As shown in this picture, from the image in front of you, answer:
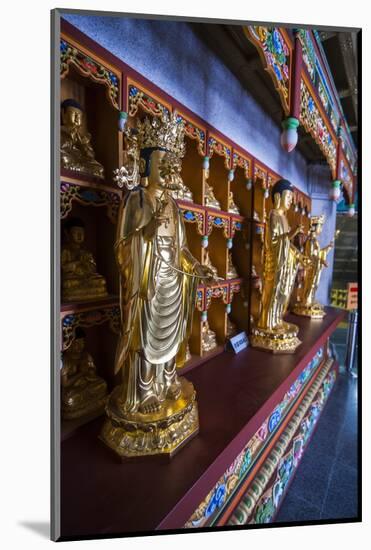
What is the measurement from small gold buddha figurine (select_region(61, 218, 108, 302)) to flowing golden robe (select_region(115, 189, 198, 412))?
190 millimetres

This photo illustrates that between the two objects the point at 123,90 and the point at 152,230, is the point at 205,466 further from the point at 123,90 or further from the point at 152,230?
the point at 123,90

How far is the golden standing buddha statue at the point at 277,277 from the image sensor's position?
5.55 feet

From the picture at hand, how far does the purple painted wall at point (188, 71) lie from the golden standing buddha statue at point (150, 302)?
40 centimetres

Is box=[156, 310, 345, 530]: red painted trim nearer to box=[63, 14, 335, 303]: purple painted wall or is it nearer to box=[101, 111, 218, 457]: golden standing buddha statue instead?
box=[101, 111, 218, 457]: golden standing buddha statue

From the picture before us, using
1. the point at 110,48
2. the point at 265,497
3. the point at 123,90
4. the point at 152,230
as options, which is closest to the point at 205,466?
the point at 265,497

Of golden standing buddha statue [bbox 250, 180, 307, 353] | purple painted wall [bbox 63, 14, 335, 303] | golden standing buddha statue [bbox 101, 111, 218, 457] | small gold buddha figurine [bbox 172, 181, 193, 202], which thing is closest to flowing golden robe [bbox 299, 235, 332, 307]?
golden standing buddha statue [bbox 250, 180, 307, 353]

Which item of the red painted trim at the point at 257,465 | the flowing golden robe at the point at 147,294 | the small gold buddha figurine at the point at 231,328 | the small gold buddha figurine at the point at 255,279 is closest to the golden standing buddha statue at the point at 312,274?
the small gold buddha figurine at the point at 255,279

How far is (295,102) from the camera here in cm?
124

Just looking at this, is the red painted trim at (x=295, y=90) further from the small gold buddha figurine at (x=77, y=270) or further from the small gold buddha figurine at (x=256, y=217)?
the small gold buddha figurine at (x=77, y=270)

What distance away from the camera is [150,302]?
31.3 inches

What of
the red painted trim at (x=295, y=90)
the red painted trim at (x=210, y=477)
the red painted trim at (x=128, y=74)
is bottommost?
the red painted trim at (x=210, y=477)

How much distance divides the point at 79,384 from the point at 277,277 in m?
1.34

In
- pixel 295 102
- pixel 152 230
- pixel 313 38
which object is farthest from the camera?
pixel 295 102

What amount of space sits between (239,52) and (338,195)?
113cm
